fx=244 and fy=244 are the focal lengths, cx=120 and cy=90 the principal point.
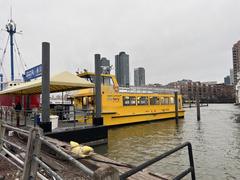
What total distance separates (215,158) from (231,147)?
2.74 metres

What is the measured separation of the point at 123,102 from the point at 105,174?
19694mm

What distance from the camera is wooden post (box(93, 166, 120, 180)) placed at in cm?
218

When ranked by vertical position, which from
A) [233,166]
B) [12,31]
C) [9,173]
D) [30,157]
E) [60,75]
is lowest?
[233,166]

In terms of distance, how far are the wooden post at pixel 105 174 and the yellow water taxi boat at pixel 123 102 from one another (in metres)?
15.9

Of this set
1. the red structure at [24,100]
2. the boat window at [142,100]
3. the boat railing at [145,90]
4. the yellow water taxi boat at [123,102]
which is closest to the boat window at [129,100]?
the yellow water taxi boat at [123,102]

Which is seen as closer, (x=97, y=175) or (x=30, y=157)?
(x=97, y=175)

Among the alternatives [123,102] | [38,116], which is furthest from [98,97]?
[123,102]

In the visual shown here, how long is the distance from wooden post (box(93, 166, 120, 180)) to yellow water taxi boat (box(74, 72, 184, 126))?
52.3 ft

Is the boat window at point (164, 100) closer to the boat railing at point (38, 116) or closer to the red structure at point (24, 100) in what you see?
the red structure at point (24, 100)

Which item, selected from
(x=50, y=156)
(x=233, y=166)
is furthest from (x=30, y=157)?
(x=233, y=166)

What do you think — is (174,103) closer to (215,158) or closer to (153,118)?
(153,118)

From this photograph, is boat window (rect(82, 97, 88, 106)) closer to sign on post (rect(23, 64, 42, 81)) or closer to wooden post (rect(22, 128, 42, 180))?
sign on post (rect(23, 64, 42, 81))

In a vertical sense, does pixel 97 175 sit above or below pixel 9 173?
above

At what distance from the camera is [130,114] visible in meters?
22.4
